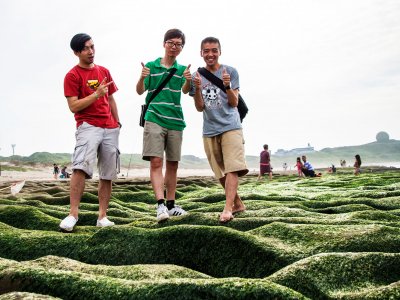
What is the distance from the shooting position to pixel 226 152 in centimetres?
606

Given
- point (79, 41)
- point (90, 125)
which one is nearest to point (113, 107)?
point (90, 125)

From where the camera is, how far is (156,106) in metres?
6.15

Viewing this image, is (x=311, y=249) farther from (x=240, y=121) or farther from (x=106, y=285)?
(x=240, y=121)

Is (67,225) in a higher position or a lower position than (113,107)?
lower

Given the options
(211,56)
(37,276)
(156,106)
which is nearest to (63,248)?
(37,276)

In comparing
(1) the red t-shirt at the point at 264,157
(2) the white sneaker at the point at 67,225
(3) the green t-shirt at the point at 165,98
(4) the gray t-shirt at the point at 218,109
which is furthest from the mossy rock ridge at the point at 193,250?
(1) the red t-shirt at the point at 264,157

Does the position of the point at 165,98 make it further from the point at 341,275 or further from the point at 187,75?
the point at 341,275

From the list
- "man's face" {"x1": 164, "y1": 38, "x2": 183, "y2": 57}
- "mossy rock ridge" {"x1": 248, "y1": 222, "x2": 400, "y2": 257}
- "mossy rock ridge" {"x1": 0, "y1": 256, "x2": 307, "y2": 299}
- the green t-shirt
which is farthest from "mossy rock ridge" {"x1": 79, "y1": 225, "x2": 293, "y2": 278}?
"man's face" {"x1": 164, "y1": 38, "x2": 183, "y2": 57}

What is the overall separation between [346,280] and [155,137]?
3759mm

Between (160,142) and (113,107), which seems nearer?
(160,142)

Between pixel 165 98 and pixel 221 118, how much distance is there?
0.88 metres

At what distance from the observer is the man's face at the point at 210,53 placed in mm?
6191

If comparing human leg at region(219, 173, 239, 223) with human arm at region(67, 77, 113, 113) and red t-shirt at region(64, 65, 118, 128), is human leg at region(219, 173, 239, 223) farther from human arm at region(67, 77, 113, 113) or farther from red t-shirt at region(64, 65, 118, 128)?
human arm at region(67, 77, 113, 113)

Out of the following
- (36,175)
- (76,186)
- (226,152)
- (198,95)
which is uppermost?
(198,95)
